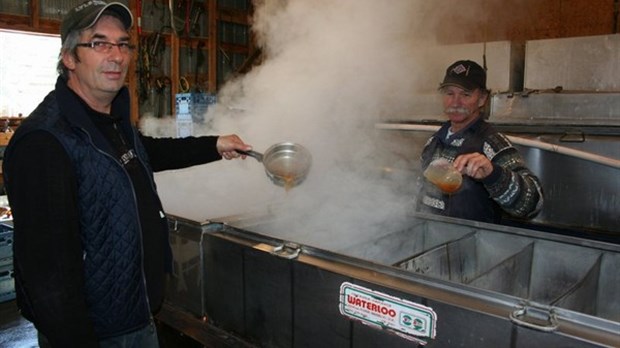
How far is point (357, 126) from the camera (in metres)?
2.97

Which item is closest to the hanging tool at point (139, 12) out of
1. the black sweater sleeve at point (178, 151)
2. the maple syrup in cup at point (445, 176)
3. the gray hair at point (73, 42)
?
the black sweater sleeve at point (178, 151)

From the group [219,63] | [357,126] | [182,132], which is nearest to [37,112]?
[357,126]

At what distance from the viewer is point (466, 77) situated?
2.25 meters

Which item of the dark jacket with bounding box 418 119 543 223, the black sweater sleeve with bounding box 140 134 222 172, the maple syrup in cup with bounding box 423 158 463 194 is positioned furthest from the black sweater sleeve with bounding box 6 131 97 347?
the dark jacket with bounding box 418 119 543 223

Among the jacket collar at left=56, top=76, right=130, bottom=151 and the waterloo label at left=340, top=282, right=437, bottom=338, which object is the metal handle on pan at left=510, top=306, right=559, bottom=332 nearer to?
the waterloo label at left=340, top=282, right=437, bottom=338

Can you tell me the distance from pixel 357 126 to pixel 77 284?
2.08 metres

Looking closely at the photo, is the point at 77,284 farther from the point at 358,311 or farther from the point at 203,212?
the point at 203,212

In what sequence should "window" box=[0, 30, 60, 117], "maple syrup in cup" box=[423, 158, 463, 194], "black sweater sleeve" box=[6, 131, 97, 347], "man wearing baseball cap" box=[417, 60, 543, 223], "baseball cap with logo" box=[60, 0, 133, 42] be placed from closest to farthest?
1. "black sweater sleeve" box=[6, 131, 97, 347]
2. "baseball cap with logo" box=[60, 0, 133, 42]
3. "maple syrup in cup" box=[423, 158, 463, 194]
4. "man wearing baseball cap" box=[417, 60, 543, 223]
5. "window" box=[0, 30, 60, 117]

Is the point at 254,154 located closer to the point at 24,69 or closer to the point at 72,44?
the point at 72,44

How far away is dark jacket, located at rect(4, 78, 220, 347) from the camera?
3.66 feet

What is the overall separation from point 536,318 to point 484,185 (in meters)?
0.88

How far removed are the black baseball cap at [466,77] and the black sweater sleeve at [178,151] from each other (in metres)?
1.15

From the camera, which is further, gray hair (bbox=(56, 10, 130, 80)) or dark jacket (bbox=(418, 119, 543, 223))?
dark jacket (bbox=(418, 119, 543, 223))

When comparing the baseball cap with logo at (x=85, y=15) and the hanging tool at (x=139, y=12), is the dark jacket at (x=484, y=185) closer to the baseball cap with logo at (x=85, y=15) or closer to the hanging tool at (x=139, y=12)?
the baseball cap with logo at (x=85, y=15)
